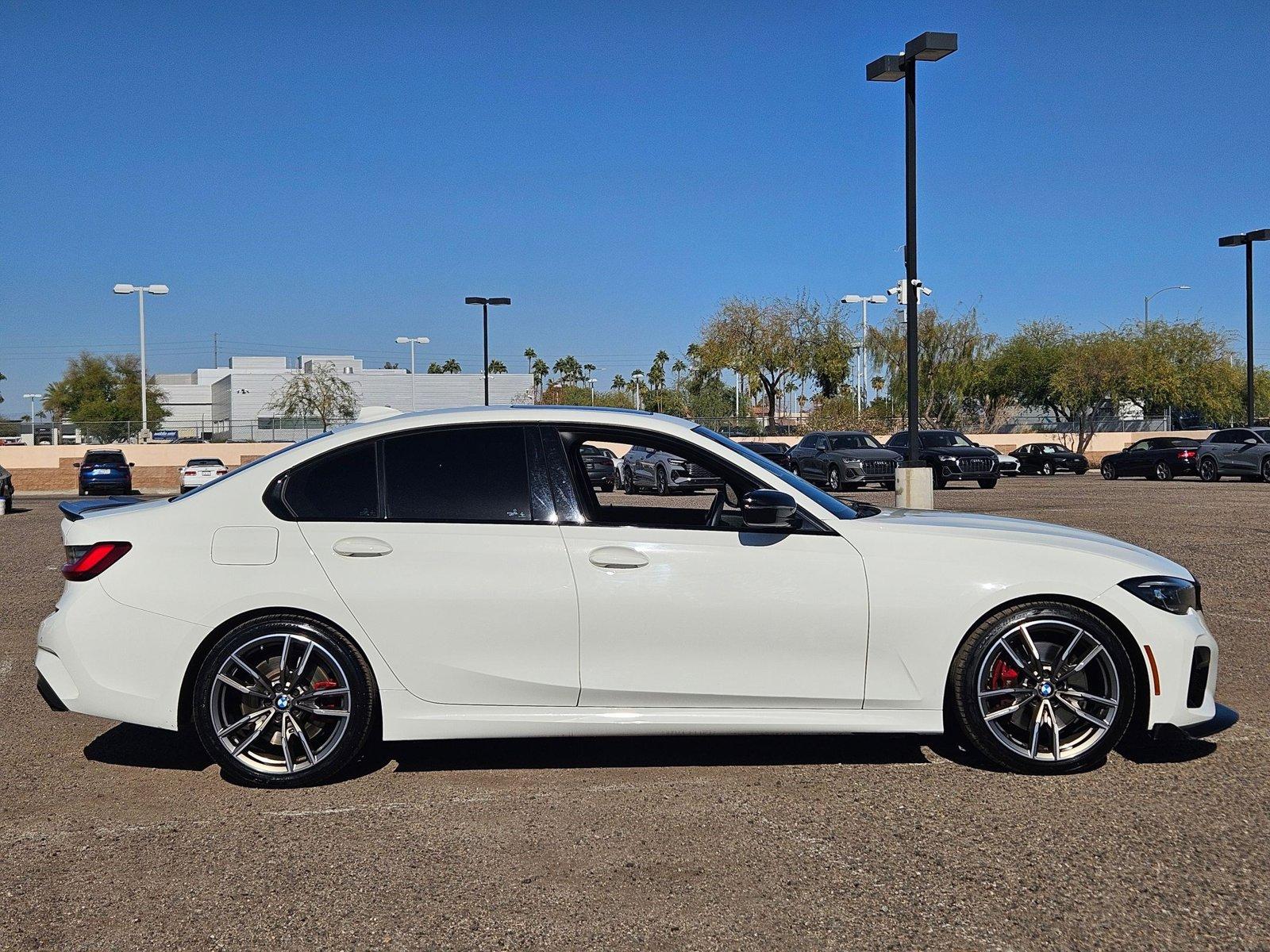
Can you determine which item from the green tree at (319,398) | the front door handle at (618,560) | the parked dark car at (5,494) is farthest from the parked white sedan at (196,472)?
the front door handle at (618,560)

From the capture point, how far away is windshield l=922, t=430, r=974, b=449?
1335 inches

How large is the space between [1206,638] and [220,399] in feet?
373

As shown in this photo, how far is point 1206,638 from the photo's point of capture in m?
5.32

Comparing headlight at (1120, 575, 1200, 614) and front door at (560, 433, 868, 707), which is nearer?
front door at (560, 433, 868, 707)

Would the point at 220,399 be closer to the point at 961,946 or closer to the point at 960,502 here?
the point at 960,502

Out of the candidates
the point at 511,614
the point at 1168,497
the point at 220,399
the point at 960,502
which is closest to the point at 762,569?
the point at 511,614

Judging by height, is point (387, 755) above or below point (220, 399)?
below

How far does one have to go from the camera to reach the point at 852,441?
105 ft

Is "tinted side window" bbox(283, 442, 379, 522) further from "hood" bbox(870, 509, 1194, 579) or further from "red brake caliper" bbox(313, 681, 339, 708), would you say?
"hood" bbox(870, 509, 1194, 579)

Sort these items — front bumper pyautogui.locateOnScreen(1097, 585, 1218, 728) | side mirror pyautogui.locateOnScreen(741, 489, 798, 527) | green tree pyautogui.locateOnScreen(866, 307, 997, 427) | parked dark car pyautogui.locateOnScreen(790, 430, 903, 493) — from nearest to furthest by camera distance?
1. side mirror pyautogui.locateOnScreen(741, 489, 798, 527)
2. front bumper pyautogui.locateOnScreen(1097, 585, 1218, 728)
3. parked dark car pyautogui.locateOnScreen(790, 430, 903, 493)
4. green tree pyautogui.locateOnScreen(866, 307, 997, 427)

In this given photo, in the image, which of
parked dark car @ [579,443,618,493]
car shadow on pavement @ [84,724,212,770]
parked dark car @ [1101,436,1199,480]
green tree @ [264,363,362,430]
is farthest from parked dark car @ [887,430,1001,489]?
green tree @ [264,363,362,430]

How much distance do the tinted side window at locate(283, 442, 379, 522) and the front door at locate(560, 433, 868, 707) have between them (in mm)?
955

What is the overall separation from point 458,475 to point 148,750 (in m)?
2.18

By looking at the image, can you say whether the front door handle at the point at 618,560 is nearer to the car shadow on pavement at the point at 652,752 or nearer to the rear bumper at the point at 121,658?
the car shadow on pavement at the point at 652,752
